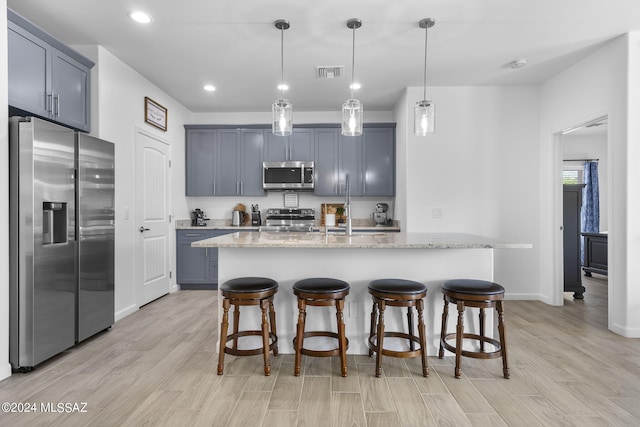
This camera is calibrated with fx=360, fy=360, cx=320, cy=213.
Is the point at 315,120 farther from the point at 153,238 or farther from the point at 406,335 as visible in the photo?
the point at 406,335

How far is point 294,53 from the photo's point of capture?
138 inches

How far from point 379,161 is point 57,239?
3.96m

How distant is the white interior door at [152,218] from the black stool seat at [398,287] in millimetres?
2840

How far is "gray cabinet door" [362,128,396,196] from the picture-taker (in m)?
5.27

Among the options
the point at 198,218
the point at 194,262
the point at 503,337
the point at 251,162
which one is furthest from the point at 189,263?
the point at 503,337

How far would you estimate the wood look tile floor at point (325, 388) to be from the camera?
189 centimetres

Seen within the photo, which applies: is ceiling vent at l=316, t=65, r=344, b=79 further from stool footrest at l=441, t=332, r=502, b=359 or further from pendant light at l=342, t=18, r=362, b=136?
stool footrest at l=441, t=332, r=502, b=359

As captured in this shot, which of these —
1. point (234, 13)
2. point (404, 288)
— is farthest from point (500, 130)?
point (234, 13)

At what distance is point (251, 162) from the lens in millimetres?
5395

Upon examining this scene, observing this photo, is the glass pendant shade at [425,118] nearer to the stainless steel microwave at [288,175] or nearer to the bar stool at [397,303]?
the bar stool at [397,303]

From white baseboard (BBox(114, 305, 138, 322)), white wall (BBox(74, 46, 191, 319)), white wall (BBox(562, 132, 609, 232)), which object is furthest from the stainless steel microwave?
white wall (BBox(562, 132, 609, 232))

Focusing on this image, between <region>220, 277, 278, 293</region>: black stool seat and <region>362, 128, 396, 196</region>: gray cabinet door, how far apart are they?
315 centimetres

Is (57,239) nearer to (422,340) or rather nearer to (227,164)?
(422,340)

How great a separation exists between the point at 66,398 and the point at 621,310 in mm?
4283
